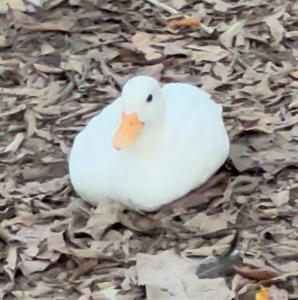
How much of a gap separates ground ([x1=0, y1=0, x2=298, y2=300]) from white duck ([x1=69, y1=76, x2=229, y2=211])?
6 centimetres

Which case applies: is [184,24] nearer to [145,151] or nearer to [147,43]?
[147,43]

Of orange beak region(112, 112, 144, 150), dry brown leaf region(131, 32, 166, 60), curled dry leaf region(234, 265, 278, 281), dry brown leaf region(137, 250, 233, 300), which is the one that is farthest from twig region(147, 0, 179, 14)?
curled dry leaf region(234, 265, 278, 281)

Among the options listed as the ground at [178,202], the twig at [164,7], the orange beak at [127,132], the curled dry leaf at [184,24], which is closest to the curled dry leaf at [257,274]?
the ground at [178,202]

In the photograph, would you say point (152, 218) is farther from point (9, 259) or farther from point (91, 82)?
point (91, 82)

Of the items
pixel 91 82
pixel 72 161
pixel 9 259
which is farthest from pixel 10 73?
pixel 9 259

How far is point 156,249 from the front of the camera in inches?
130

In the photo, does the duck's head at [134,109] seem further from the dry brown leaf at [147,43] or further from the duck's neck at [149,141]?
the dry brown leaf at [147,43]

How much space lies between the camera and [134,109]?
11.0 ft

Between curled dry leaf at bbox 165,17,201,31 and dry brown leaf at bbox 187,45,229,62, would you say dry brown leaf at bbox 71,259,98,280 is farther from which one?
curled dry leaf at bbox 165,17,201,31

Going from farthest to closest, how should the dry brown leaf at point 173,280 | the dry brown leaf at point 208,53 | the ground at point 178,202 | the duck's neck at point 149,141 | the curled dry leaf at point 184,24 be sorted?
the curled dry leaf at point 184,24 < the dry brown leaf at point 208,53 < the duck's neck at point 149,141 < the ground at point 178,202 < the dry brown leaf at point 173,280

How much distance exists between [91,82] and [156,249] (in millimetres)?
1056

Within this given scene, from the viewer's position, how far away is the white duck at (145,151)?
337 cm

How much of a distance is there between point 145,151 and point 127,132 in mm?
138

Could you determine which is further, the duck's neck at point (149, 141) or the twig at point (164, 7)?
the twig at point (164, 7)
